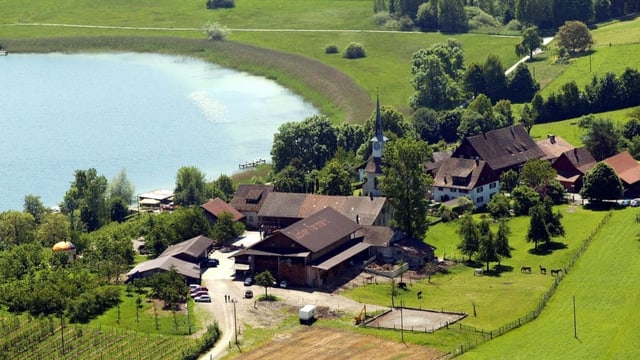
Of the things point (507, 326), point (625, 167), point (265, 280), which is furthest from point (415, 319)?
point (625, 167)

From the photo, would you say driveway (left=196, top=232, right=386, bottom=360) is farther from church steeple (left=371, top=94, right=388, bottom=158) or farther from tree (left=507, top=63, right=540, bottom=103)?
tree (left=507, top=63, right=540, bottom=103)

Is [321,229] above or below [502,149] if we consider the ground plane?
below

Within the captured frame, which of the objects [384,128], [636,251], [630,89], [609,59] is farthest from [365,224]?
[609,59]

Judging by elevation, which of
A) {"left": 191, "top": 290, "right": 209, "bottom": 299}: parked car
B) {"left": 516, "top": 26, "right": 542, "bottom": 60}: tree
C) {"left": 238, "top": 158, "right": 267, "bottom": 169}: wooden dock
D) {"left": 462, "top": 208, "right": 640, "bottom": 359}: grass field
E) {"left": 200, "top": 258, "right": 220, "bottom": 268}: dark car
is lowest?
{"left": 238, "top": 158, "right": 267, "bottom": 169}: wooden dock

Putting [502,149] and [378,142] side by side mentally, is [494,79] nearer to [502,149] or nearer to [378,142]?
[502,149]

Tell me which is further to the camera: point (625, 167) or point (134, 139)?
point (134, 139)

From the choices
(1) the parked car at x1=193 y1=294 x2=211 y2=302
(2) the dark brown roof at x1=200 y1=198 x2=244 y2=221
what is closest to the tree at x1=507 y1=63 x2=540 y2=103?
(2) the dark brown roof at x1=200 y1=198 x2=244 y2=221
